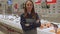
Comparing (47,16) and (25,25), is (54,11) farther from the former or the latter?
(25,25)

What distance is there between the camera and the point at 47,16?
2582mm

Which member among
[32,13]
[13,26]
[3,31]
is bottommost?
[3,31]

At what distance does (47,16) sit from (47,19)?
81 mm

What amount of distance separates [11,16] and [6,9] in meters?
0.28

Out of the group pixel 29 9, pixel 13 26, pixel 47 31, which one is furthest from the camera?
pixel 13 26

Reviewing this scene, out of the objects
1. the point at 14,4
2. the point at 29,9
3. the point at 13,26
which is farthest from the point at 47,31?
the point at 14,4

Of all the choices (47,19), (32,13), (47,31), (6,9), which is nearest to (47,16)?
(47,19)

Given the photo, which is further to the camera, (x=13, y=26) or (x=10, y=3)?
(x=10, y=3)

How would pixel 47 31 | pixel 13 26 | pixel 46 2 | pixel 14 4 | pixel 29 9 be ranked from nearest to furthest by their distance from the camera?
pixel 29 9
pixel 47 31
pixel 46 2
pixel 13 26
pixel 14 4

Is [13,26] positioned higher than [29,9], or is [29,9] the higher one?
[29,9]

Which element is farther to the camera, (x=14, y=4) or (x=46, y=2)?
(x=14, y=4)

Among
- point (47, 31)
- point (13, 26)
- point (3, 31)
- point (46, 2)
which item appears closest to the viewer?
point (47, 31)

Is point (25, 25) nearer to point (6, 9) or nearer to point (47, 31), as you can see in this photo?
point (47, 31)

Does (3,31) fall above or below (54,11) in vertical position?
below
